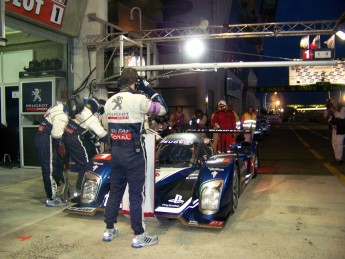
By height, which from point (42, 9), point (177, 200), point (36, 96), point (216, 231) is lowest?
point (216, 231)

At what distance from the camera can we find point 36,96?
979 cm

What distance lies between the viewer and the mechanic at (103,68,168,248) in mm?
4156

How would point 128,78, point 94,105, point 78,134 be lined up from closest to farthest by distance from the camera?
point 128,78 → point 78,134 → point 94,105

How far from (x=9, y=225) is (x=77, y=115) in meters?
2.03

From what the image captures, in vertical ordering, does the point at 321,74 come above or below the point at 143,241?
above

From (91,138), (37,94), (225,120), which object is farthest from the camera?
(225,120)

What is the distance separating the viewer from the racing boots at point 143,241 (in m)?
4.18

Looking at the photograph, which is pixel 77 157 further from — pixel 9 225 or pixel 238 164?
pixel 238 164

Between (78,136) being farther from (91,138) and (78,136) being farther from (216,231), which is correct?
(216,231)

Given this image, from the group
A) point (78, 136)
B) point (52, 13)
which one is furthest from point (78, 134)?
point (52, 13)

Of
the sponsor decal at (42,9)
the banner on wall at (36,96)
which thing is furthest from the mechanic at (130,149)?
the banner on wall at (36,96)

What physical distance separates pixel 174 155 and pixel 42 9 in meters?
5.01

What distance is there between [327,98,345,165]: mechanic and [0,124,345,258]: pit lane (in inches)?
118

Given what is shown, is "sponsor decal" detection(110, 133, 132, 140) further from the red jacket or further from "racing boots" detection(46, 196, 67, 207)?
the red jacket
